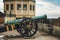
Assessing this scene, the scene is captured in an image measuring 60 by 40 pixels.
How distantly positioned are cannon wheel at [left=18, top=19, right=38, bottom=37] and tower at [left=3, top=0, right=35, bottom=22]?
26783 millimetres

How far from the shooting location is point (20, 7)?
4009cm

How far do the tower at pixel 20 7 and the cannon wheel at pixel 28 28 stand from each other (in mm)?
26783

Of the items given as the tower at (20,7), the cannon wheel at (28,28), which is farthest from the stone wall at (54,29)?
the tower at (20,7)

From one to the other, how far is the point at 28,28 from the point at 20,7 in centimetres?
2788

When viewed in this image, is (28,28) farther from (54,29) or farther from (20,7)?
(20,7)

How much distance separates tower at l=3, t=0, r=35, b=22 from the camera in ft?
130

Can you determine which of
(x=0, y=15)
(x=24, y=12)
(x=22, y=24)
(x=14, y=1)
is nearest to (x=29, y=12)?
(x=24, y=12)

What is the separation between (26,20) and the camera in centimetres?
1255

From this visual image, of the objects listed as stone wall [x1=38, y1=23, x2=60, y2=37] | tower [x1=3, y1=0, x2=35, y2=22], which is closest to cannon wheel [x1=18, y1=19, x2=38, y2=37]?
stone wall [x1=38, y1=23, x2=60, y2=37]

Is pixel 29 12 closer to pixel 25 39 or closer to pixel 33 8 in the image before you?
pixel 33 8

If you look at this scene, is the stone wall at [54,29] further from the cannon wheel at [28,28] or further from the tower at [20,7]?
the tower at [20,7]

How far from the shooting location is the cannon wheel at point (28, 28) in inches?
486

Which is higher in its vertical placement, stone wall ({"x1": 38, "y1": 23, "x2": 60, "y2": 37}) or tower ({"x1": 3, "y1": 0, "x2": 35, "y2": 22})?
tower ({"x1": 3, "y1": 0, "x2": 35, "y2": 22})

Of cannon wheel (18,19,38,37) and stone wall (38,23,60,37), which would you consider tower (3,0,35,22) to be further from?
cannon wheel (18,19,38,37)
